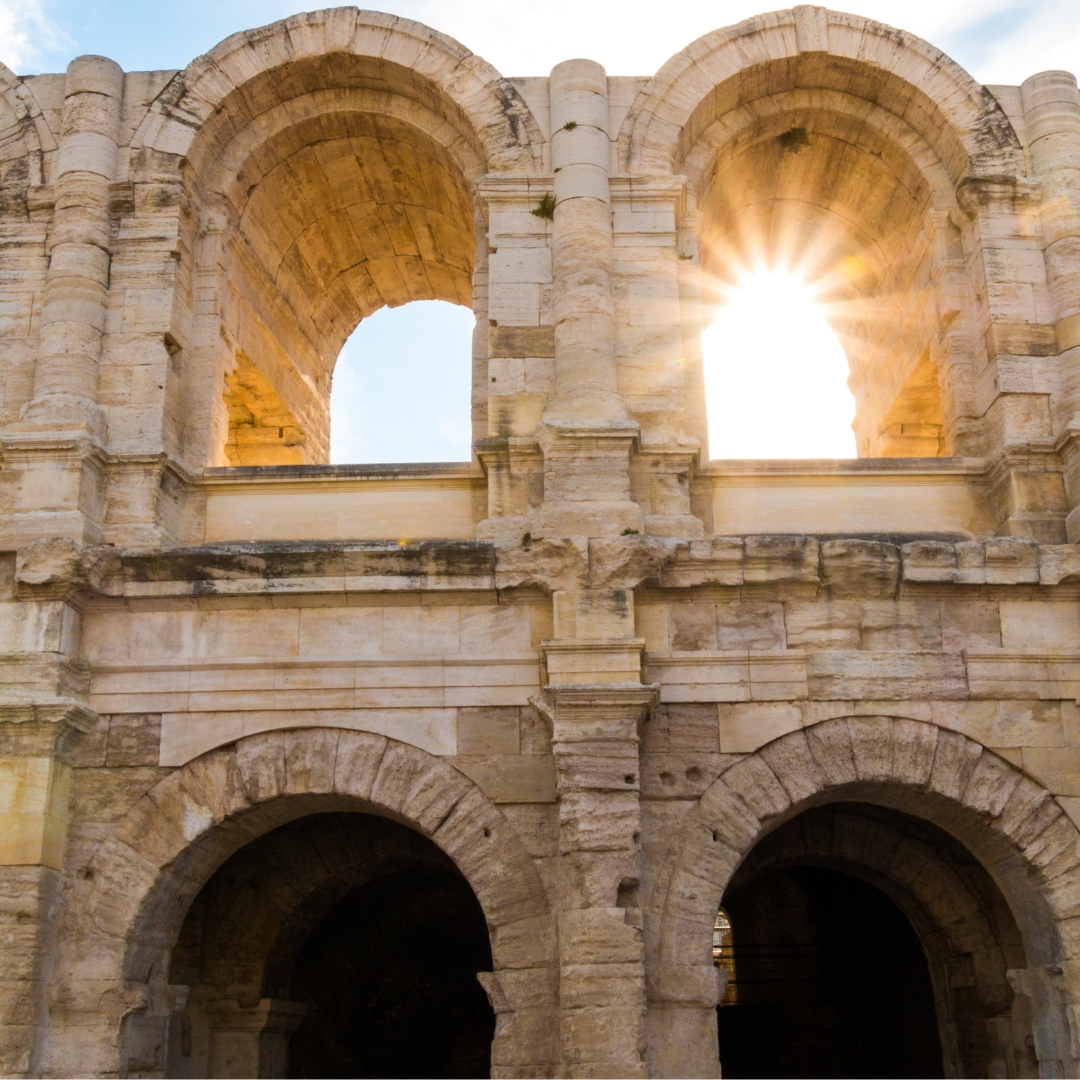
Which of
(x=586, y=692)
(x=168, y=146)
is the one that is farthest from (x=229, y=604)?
(x=168, y=146)

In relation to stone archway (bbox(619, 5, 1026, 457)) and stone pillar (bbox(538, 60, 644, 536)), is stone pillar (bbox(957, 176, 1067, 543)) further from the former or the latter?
stone pillar (bbox(538, 60, 644, 536))

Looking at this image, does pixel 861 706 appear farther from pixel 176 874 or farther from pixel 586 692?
pixel 176 874

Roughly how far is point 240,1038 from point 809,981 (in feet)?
20.1

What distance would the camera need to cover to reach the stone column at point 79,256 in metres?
8.25

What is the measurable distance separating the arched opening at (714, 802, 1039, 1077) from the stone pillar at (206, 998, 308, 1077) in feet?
10.8

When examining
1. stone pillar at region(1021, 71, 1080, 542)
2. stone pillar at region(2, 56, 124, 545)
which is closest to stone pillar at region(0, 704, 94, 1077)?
stone pillar at region(2, 56, 124, 545)

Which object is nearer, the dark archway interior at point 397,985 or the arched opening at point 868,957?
the arched opening at point 868,957

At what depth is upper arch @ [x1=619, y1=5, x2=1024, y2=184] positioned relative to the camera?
9.02m

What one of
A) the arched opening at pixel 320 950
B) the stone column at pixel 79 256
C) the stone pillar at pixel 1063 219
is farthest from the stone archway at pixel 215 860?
the stone pillar at pixel 1063 219

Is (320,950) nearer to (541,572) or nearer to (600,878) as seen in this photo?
(600,878)

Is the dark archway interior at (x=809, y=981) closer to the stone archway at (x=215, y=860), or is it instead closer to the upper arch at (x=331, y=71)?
the stone archway at (x=215, y=860)

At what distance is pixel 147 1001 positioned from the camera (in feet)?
24.1

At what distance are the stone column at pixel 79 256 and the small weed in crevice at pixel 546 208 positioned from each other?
111 inches

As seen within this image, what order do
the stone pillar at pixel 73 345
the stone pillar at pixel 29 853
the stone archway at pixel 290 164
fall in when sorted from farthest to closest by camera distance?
the stone archway at pixel 290 164 < the stone pillar at pixel 73 345 < the stone pillar at pixel 29 853
